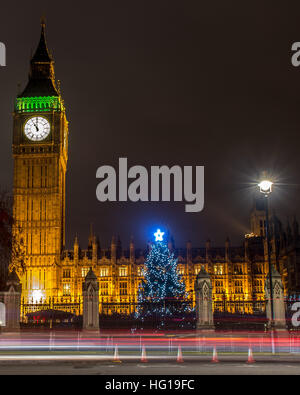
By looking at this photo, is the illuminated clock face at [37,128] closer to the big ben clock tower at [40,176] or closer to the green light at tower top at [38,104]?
the big ben clock tower at [40,176]

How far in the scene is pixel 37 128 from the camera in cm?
8556

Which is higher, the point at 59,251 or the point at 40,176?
the point at 40,176

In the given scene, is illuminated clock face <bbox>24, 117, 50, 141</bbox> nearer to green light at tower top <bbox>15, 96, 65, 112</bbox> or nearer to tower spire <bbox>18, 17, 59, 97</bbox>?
green light at tower top <bbox>15, 96, 65, 112</bbox>

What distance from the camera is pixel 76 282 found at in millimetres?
81438

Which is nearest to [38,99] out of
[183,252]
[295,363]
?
[183,252]

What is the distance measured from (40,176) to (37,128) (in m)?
7.47

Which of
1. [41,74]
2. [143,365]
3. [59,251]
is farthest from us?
[41,74]

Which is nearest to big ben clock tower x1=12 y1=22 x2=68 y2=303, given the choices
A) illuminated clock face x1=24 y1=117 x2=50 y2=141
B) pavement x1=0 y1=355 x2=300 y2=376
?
illuminated clock face x1=24 y1=117 x2=50 y2=141

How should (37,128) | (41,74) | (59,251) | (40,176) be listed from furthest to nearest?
(41,74)
(37,128)
(40,176)
(59,251)

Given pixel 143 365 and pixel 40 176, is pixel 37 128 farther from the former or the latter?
pixel 143 365

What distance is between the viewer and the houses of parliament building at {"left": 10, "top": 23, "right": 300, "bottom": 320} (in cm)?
8150

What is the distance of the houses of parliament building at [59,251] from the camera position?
8150cm

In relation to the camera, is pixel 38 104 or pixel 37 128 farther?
pixel 38 104

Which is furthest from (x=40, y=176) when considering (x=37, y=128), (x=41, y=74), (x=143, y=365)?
(x=143, y=365)
